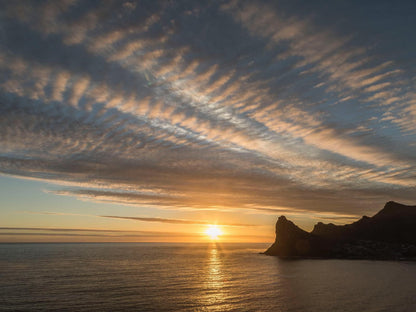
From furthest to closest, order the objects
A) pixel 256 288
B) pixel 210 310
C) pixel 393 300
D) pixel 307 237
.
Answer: pixel 307 237 → pixel 256 288 → pixel 393 300 → pixel 210 310

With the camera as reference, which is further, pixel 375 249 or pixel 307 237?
pixel 307 237

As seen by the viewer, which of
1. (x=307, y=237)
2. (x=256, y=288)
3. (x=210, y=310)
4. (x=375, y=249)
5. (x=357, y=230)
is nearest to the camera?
(x=210, y=310)

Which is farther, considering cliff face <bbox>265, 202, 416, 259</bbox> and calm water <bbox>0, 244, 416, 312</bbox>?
cliff face <bbox>265, 202, 416, 259</bbox>

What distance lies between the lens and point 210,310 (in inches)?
1761

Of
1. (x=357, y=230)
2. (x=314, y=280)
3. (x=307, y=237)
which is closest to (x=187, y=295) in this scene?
(x=314, y=280)

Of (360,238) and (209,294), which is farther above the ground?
(360,238)

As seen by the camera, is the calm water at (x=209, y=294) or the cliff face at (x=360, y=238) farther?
the cliff face at (x=360, y=238)

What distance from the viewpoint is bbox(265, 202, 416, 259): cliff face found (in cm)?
14725

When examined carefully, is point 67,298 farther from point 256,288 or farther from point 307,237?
point 307,237

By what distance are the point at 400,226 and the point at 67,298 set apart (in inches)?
7198

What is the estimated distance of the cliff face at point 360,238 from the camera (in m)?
147

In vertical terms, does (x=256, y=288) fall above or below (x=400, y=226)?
below

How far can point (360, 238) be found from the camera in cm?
17275

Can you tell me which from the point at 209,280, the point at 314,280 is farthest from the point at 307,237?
the point at 209,280
